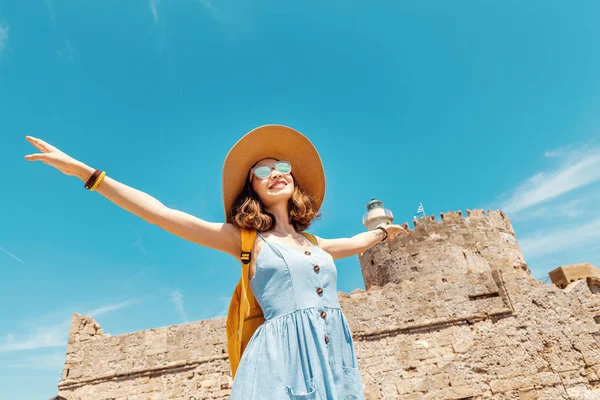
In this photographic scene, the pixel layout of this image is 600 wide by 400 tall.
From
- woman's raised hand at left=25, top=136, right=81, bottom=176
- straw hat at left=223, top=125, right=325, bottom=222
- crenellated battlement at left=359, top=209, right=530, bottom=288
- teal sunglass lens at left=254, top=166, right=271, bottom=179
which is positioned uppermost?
crenellated battlement at left=359, top=209, right=530, bottom=288

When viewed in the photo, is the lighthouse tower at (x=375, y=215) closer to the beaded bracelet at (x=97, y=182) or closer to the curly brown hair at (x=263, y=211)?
the curly brown hair at (x=263, y=211)

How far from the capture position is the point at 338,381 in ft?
6.37

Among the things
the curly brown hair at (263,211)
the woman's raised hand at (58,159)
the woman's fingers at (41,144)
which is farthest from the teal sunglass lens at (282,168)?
the woman's fingers at (41,144)

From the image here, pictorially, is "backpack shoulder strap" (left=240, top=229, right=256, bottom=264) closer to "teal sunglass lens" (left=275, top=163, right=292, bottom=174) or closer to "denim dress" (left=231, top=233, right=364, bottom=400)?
"denim dress" (left=231, top=233, right=364, bottom=400)

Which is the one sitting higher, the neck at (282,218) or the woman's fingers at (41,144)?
the woman's fingers at (41,144)

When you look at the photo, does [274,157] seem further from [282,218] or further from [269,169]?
[282,218]

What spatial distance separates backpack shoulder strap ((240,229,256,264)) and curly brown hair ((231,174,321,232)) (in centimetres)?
3

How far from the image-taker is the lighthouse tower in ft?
73.3

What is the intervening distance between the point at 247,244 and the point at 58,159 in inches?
40.3

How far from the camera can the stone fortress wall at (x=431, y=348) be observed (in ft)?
22.9

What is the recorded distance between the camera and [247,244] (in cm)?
220

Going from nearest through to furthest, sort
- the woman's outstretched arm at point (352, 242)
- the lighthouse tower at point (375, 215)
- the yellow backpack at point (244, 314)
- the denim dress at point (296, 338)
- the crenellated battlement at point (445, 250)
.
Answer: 1. the denim dress at point (296, 338)
2. the yellow backpack at point (244, 314)
3. the woman's outstretched arm at point (352, 242)
4. the crenellated battlement at point (445, 250)
5. the lighthouse tower at point (375, 215)

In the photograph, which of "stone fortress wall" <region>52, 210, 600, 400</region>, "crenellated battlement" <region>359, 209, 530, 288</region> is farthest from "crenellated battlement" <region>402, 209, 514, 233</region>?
"stone fortress wall" <region>52, 210, 600, 400</region>

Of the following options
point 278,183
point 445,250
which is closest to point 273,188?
point 278,183
